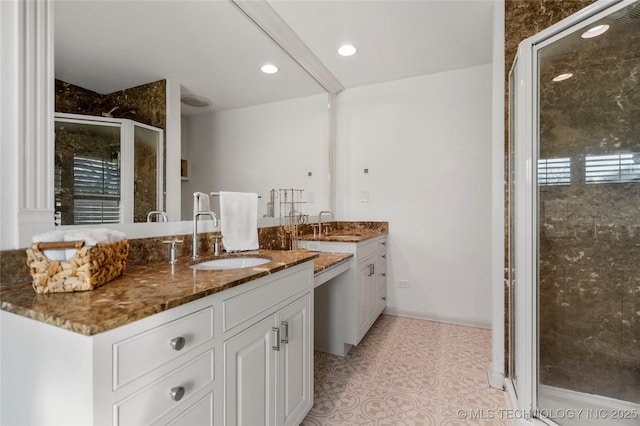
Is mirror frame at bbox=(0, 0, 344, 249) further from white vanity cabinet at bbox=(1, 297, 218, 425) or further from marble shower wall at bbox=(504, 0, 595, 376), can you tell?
marble shower wall at bbox=(504, 0, 595, 376)

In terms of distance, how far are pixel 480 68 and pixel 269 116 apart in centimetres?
195

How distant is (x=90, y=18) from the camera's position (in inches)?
47.1

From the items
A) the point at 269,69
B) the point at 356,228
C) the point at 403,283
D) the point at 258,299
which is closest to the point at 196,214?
the point at 258,299

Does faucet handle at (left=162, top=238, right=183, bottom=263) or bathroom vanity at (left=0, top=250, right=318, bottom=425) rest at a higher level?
faucet handle at (left=162, top=238, right=183, bottom=263)

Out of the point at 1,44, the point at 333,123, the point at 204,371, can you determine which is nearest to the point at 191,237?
the point at 204,371

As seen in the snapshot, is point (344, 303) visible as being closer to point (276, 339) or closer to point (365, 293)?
point (365, 293)

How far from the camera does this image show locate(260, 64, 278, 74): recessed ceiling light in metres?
2.27

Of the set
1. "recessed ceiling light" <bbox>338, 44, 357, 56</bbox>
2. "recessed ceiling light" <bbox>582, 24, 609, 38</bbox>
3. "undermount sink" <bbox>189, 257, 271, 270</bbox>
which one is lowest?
"undermount sink" <bbox>189, 257, 271, 270</bbox>

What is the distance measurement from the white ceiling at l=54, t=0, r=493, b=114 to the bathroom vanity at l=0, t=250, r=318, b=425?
84cm

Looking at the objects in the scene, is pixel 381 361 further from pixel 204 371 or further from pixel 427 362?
pixel 204 371

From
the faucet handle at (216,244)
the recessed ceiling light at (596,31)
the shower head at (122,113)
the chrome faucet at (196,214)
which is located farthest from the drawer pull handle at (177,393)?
the recessed ceiling light at (596,31)

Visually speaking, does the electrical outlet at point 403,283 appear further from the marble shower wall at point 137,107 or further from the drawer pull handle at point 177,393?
the drawer pull handle at point 177,393

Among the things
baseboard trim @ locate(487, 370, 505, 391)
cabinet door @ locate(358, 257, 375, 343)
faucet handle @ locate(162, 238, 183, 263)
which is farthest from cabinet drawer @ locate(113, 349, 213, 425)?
baseboard trim @ locate(487, 370, 505, 391)

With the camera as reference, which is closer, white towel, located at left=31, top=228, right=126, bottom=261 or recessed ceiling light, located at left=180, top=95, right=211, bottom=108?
white towel, located at left=31, top=228, right=126, bottom=261
